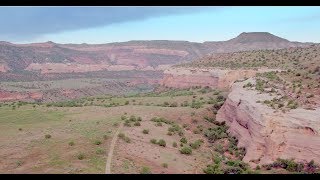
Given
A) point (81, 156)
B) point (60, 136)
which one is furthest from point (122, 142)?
point (81, 156)

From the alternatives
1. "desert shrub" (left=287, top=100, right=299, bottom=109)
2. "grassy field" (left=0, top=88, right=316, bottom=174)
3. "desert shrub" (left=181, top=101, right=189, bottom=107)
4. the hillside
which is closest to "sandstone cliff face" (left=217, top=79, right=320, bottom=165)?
"desert shrub" (left=287, top=100, right=299, bottom=109)

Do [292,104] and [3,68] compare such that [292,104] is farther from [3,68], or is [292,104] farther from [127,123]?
[3,68]

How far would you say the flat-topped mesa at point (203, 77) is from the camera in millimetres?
59778

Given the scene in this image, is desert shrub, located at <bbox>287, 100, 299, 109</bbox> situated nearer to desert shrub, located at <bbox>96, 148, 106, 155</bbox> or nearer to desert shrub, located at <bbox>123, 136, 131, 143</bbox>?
desert shrub, located at <bbox>123, 136, 131, 143</bbox>

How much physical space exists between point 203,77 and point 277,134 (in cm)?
4629

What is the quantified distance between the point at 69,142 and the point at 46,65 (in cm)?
11189

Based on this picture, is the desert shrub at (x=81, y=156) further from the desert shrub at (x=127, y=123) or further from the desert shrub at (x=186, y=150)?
the desert shrub at (x=127, y=123)

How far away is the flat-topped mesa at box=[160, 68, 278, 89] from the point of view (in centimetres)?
5978

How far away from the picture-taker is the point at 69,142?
24156 millimetres

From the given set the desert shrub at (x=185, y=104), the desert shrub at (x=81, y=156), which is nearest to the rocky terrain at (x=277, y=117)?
the desert shrub at (x=185, y=104)

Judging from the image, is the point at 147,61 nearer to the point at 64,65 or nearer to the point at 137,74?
the point at 137,74

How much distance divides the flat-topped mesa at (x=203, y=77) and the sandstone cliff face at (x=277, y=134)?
27.7 meters

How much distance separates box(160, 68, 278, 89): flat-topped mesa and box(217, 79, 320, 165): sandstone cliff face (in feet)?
90.8
